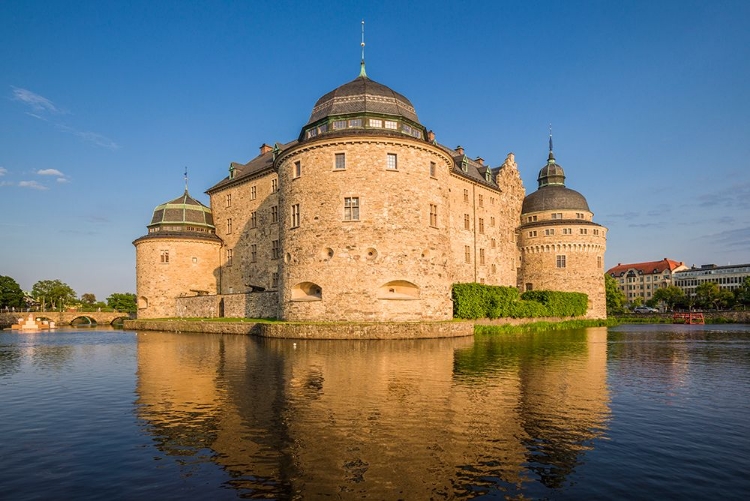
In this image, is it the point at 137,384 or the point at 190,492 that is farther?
the point at 137,384

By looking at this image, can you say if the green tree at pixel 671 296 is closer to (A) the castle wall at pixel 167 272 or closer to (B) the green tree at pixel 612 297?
(B) the green tree at pixel 612 297

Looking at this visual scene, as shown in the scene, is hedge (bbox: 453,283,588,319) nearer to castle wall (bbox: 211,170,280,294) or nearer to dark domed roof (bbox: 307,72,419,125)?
dark domed roof (bbox: 307,72,419,125)

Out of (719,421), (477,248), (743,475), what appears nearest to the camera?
(743,475)

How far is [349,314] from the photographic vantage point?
3111 centimetres

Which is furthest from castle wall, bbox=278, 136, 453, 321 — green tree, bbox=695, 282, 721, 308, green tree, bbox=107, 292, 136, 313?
green tree, bbox=695, 282, 721, 308

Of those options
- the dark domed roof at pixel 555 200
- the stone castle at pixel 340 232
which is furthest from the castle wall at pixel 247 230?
the dark domed roof at pixel 555 200

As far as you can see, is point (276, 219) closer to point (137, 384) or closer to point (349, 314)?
point (349, 314)

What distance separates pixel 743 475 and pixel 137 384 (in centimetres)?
1476

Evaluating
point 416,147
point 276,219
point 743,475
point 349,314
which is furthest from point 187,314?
point 743,475

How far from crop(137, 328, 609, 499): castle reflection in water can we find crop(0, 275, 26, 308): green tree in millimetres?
75049

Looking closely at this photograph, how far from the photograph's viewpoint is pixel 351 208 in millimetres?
32250

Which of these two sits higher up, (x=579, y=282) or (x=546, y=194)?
(x=546, y=194)

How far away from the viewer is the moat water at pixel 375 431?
6.85 m

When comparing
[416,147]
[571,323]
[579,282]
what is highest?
[416,147]
